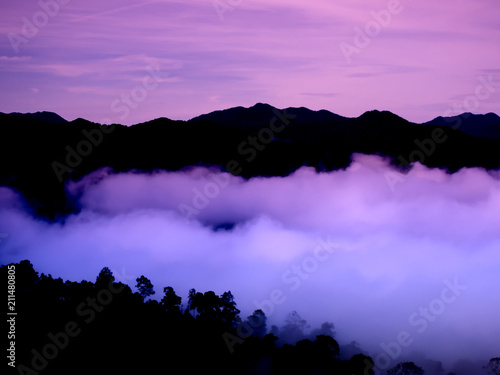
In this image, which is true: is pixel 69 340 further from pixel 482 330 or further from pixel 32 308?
pixel 482 330

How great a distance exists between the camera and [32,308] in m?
53.5

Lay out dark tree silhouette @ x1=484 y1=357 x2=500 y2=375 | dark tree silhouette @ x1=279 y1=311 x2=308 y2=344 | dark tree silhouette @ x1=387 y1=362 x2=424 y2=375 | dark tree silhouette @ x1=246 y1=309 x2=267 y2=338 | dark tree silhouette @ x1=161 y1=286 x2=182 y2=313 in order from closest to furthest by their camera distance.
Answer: dark tree silhouette @ x1=161 y1=286 x2=182 y2=313, dark tree silhouette @ x1=387 y1=362 x2=424 y2=375, dark tree silhouette @ x1=484 y1=357 x2=500 y2=375, dark tree silhouette @ x1=246 y1=309 x2=267 y2=338, dark tree silhouette @ x1=279 y1=311 x2=308 y2=344

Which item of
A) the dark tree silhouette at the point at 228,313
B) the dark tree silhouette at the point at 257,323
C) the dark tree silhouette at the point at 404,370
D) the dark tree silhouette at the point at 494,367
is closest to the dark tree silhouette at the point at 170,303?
the dark tree silhouette at the point at 228,313

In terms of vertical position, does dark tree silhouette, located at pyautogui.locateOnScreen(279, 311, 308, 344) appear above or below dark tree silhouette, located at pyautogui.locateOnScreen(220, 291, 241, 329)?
below

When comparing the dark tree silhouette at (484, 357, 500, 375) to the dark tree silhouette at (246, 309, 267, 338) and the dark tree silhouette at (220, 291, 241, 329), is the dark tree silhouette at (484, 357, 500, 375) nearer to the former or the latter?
the dark tree silhouette at (246, 309, 267, 338)

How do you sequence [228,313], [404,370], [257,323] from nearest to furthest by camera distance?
[228,313]
[404,370]
[257,323]

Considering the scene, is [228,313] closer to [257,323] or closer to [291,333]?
[257,323]

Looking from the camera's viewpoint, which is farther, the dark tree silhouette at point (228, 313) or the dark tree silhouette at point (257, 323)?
the dark tree silhouette at point (257, 323)

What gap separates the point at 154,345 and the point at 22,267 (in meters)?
27.1

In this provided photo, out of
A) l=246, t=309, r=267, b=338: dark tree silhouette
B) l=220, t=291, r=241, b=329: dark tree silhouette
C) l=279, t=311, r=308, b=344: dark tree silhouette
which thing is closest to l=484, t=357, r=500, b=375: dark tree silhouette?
l=246, t=309, r=267, b=338: dark tree silhouette

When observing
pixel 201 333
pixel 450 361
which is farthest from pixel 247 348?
pixel 450 361

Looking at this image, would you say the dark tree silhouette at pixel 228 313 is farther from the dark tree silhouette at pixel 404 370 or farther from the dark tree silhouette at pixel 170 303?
the dark tree silhouette at pixel 404 370

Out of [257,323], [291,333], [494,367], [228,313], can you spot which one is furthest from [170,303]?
[291,333]

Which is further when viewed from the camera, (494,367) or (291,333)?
(291,333)
